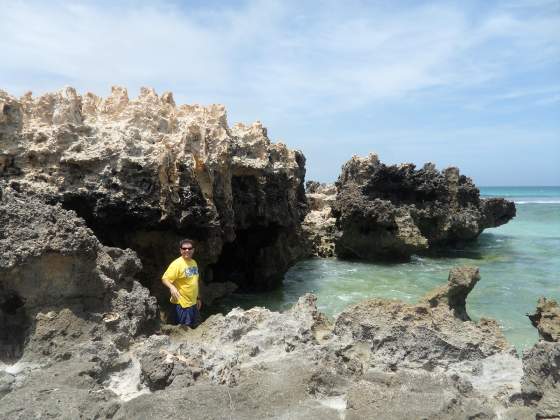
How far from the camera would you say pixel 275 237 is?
10.8m

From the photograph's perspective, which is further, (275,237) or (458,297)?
(275,237)

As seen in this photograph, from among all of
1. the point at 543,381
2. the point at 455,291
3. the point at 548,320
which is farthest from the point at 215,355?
the point at 548,320

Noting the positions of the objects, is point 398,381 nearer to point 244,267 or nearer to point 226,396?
point 226,396

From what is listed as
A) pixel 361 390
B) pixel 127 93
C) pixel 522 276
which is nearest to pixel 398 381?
pixel 361 390

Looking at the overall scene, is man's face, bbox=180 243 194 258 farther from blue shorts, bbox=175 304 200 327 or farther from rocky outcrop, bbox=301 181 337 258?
rocky outcrop, bbox=301 181 337 258

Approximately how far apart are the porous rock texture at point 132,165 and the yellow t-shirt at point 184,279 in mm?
1500

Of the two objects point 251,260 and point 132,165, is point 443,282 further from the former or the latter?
point 132,165

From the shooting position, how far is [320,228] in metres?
17.5

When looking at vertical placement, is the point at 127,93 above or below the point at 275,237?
above

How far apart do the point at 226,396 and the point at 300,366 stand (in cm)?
67

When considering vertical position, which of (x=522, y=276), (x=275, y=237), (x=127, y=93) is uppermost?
(x=127, y=93)

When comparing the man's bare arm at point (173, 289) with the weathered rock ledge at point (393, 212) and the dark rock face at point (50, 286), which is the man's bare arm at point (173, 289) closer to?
the dark rock face at point (50, 286)

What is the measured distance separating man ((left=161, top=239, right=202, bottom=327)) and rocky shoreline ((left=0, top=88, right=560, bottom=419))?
0.40 meters

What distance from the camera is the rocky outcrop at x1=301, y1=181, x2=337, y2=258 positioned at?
16906 mm
